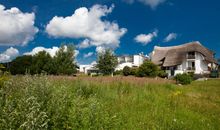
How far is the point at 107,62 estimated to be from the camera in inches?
2454

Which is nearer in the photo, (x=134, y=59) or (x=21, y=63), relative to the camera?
(x=21, y=63)

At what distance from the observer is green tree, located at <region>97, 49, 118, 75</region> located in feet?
204

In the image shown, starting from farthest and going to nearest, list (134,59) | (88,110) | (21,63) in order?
(134,59) < (21,63) < (88,110)

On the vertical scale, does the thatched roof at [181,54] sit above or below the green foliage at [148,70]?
above

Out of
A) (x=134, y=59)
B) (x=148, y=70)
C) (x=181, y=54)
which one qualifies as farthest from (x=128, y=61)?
(x=148, y=70)

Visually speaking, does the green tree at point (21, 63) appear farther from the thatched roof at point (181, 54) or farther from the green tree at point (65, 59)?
the thatched roof at point (181, 54)

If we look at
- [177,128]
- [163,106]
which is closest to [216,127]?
[177,128]

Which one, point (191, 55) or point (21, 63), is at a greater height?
point (191, 55)

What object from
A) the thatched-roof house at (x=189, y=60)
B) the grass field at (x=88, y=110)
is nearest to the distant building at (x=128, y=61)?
the thatched-roof house at (x=189, y=60)

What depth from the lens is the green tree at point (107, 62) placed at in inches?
2451

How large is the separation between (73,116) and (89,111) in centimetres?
45

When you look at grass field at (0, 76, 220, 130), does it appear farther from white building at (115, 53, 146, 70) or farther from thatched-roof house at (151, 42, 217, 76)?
white building at (115, 53, 146, 70)

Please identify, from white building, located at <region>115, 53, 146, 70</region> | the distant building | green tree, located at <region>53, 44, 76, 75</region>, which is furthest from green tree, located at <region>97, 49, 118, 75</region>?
white building, located at <region>115, 53, 146, 70</region>

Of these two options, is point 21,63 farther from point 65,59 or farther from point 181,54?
point 181,54
